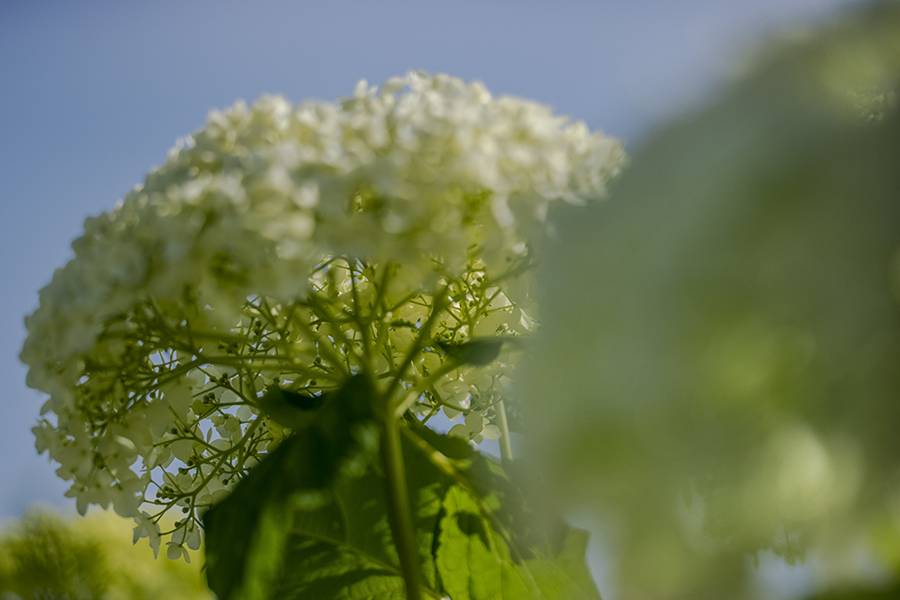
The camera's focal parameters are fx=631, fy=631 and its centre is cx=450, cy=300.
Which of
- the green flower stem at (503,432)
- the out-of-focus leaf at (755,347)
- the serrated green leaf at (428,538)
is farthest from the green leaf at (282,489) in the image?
the green flower stem at (503,432)

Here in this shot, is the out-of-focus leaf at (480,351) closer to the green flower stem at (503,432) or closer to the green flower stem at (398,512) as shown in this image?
the green flower stem at (398,512)

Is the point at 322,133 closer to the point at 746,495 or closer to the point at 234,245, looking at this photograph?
the point at 234,245

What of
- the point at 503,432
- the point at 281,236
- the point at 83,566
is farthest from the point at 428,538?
the point at 83,566

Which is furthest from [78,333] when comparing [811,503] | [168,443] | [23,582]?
[23,582]

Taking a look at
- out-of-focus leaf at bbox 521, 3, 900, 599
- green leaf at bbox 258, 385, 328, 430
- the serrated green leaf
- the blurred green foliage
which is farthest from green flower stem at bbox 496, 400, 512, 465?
the blurred green foliage

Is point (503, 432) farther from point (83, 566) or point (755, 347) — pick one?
point (83, 566)

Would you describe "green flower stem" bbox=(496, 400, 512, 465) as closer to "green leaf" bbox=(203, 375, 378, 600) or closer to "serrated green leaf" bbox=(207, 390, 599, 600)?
"serrated green leaf" bbox=(207, 390, 599, 600)
